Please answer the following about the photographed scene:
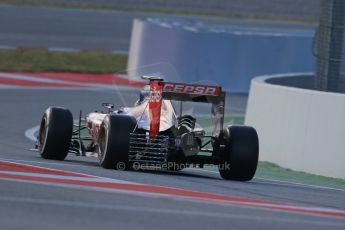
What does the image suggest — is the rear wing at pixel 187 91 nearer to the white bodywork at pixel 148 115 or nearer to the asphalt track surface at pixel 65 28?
the white bodywork at pixel 148 115

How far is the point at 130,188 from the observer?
417 inches

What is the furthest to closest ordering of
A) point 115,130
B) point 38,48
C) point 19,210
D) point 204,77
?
point 38,48
point 204,77
point 115,130
point 19,210

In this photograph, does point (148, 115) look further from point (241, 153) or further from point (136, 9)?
point (136, 9)

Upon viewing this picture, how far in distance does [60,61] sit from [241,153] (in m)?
19.8

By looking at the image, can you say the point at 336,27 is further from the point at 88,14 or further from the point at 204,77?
the point at 88,14

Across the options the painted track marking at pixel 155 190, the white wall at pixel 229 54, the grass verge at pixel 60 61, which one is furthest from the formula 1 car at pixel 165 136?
the grass verge at pixel 60 61

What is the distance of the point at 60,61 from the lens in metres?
32.3

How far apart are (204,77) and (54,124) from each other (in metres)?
13.1

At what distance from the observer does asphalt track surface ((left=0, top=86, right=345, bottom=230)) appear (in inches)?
342

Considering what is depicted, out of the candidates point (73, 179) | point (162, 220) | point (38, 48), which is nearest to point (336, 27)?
point (73, 179)

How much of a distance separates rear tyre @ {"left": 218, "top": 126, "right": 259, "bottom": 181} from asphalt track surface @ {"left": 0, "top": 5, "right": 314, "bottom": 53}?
2173 centimetres

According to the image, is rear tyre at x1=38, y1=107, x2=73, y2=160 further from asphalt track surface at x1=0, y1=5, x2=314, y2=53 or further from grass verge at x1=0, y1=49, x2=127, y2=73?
asphalt track surface at x1=0, y1=5, x2=314, y2=53

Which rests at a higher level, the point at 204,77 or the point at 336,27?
the point at 336,27

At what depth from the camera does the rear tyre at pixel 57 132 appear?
44.8 feet
